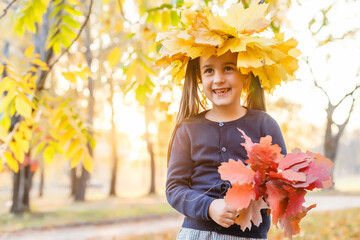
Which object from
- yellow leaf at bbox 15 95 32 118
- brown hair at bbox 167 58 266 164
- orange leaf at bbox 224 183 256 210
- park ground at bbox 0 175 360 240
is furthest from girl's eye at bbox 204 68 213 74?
park ground at bbox 0 175 360 240

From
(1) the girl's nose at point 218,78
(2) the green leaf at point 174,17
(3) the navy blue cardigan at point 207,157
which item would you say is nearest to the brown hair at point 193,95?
(3) the navy blue cardigan at point 207,157

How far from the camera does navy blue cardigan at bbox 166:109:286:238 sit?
1.54 m

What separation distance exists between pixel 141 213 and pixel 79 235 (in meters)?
3.04

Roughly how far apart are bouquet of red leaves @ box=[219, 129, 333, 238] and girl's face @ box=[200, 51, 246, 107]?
1.61 ft

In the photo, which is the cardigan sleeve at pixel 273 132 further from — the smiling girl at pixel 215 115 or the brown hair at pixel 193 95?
the brown hair at pixel 193 95

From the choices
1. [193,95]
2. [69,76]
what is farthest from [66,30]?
[193,95]

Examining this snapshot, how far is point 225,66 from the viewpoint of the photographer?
156 cm

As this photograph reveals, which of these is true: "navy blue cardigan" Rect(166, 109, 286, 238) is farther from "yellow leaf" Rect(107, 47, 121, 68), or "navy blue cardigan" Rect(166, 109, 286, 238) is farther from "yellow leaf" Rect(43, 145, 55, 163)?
"yellow leaf" Rect(43, 145, 55, 163)

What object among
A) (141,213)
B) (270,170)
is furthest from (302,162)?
(141,213)

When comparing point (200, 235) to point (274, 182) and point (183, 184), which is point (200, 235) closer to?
point (183, 184)

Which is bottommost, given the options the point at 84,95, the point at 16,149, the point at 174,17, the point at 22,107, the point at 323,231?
the point at 323,231

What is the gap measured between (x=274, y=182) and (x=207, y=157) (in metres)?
0.51

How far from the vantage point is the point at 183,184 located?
5.26 feet

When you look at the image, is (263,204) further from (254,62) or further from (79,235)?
(79,235)
